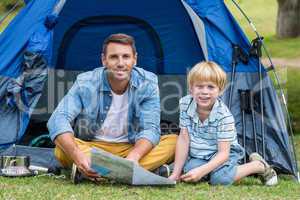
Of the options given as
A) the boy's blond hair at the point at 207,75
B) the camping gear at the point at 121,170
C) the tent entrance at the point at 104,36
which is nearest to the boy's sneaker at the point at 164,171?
the camping gear at the point at 121,170

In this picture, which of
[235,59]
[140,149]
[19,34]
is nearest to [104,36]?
[19,34]

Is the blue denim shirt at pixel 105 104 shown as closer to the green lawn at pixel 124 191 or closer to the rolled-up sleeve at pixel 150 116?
the rolled-up sleeve at pixel 150 116

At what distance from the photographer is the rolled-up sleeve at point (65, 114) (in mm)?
3879

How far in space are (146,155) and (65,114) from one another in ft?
1.77

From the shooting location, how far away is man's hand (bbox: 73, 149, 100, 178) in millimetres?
3748

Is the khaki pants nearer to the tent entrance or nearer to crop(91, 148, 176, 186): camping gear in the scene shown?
crop(91, 148, 176, 186): camping gear

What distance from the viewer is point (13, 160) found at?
13.6 feet

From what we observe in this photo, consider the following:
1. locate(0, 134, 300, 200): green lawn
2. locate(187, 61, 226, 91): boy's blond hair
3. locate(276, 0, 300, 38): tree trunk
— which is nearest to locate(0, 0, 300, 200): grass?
locate(0, 134, 300, 200): green lawn

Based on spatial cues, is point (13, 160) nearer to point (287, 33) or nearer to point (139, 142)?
point (139, 142)

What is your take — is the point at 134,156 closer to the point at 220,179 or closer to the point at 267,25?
the point at 220,179

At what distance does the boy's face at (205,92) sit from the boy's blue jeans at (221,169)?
337 millimetres

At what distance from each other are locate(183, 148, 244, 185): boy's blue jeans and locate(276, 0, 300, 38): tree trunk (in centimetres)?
846

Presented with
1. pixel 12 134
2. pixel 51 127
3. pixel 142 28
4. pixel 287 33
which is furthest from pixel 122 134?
pixel 287 33

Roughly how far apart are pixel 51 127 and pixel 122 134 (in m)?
0.48
